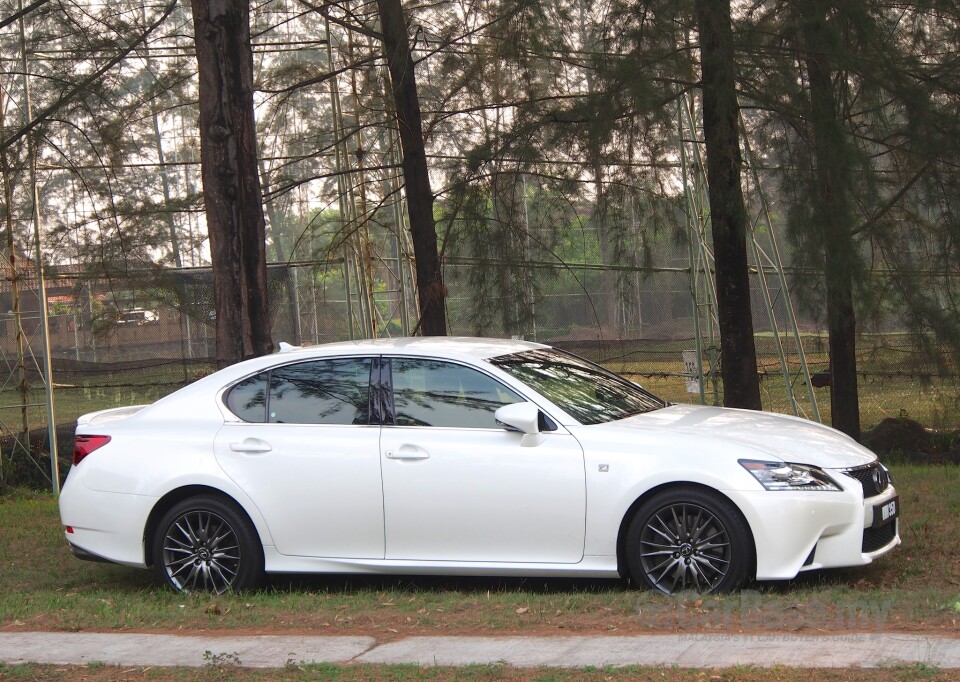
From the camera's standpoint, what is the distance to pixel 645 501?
20.6 feet

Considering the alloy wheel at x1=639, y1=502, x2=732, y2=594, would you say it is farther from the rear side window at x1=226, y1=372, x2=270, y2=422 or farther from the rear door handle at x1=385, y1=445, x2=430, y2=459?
the rear side window at x1=226, y1=372, x2=270, y2=422

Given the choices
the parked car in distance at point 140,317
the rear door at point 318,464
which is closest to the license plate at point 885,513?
the rear door at point 318,464

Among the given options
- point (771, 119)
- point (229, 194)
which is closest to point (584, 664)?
point (229, 194)

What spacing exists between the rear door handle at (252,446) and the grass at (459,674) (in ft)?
6.43

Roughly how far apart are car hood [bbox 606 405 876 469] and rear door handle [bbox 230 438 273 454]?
2093 mm

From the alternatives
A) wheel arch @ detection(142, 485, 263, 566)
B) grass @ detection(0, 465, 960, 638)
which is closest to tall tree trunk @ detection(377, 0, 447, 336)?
grass @ detection(0, 465, 960, 638)

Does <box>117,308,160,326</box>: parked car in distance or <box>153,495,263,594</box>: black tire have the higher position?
<box>117,308,160,326</box>: parked car in distance

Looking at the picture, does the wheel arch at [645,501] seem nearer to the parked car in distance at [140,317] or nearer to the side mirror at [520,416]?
the side mirror at [520,416]

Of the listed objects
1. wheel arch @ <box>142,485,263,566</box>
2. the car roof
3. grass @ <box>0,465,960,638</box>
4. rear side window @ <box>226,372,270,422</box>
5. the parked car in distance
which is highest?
the parked car in distance

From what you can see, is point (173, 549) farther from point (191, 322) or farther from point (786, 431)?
point (191, 322)

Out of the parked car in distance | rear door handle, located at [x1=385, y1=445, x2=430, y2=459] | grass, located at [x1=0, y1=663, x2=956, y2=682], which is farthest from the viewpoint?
the parked car in distance

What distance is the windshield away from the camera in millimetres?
6812

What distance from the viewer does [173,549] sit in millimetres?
6977

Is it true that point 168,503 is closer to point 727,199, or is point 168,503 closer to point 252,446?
point 252,446
